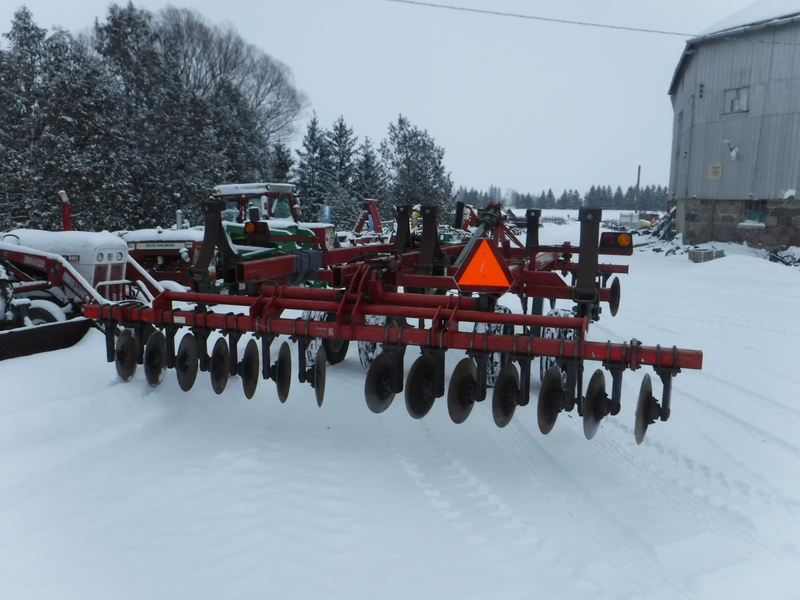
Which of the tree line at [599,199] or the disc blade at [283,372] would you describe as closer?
the disc blade at [283,372]

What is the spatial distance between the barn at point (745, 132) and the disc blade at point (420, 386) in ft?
61.2

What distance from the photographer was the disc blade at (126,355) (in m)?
4.81

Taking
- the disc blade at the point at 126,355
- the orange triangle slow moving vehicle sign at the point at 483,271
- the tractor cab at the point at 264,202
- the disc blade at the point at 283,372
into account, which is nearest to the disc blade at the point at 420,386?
the orange triangle slow moving vehicle sign at the point at 483,271

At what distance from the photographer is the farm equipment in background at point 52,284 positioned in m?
5.65

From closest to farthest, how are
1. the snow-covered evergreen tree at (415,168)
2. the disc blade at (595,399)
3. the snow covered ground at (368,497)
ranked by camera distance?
1. the snow covered ground at (368,497)
2. the disc blade at (595,399)
3. the snow-covered evergreen tree at (415,168)

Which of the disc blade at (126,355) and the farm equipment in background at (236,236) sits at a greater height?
the farm equipment in background at (236,236)

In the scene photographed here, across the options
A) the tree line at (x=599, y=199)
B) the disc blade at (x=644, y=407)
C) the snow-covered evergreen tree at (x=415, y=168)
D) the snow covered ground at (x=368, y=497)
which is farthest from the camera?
the tree line at (x=599, y=199)

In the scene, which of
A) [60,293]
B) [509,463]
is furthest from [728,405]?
[60,293]

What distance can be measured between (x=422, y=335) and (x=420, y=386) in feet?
1.18

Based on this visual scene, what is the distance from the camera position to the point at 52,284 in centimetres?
638

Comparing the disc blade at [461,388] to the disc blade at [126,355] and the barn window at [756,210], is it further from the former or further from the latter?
the barn window at [756,210]

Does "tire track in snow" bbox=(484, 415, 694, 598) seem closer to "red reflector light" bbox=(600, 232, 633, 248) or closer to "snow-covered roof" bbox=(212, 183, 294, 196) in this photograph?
"red reflector light" bbox=(600, 232, 633, 248)

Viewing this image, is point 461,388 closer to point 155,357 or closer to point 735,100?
point 155,357

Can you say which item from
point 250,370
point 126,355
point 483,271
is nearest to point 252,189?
point 126,355
